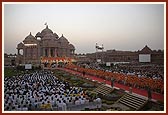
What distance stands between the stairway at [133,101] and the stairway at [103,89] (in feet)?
5.75

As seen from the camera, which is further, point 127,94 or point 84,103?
point 127,94

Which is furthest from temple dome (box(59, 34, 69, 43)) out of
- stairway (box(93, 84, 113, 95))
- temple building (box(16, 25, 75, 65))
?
stairway (box(93, 84, 113, 95))

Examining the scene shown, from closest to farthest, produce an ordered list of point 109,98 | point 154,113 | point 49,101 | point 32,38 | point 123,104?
point 154,113
point 49,101
point 123,104
point 109,98
point 32,38

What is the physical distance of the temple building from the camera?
34.5 meters

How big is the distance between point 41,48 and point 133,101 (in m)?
27.0

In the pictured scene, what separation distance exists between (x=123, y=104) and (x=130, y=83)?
3308mm

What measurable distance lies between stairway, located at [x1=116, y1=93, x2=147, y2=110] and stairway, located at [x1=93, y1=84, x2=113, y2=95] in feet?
5.75

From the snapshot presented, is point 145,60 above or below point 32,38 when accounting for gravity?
below

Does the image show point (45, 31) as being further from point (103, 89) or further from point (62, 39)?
point (103, 89)

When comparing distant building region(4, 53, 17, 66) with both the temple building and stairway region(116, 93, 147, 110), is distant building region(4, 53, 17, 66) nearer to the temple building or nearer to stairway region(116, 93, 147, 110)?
the temple building

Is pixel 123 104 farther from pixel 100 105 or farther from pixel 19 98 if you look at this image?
pixel 19 98

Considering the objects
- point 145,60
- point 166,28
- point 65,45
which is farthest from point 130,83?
point 65,45

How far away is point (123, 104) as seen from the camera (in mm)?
11211

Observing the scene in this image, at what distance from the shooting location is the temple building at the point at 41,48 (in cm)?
3453
